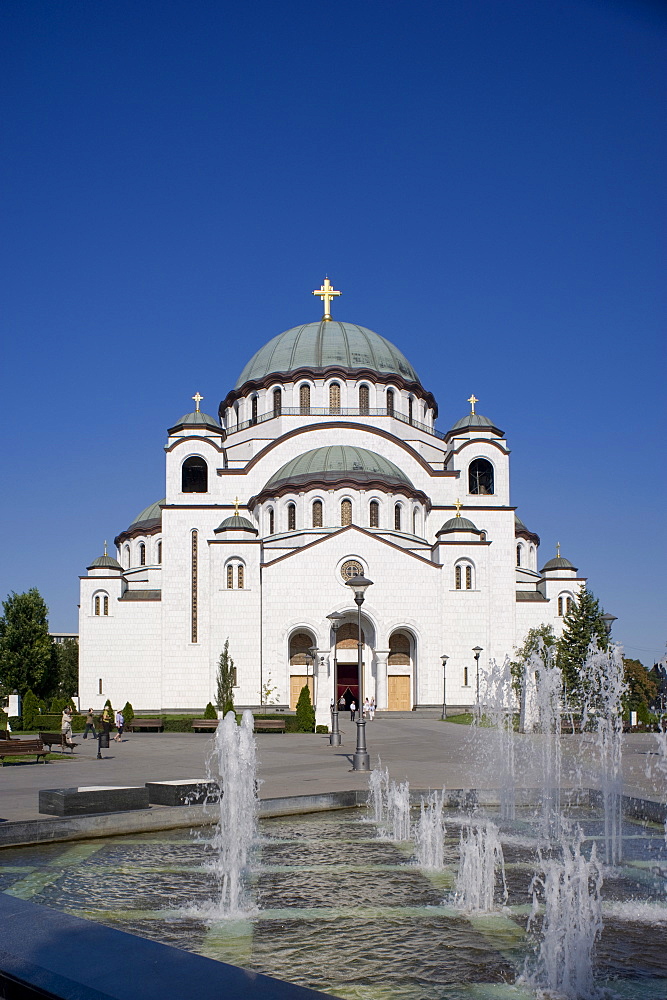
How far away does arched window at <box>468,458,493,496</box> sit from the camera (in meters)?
51.7

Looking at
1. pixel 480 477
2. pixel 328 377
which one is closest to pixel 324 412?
pixel 328 377

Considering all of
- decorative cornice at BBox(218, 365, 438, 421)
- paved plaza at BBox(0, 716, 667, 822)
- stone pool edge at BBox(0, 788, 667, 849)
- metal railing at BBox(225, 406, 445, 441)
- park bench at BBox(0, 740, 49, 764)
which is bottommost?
paved plaza at BBox(0, 716, 667, 822)

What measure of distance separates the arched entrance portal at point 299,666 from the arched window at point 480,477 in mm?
12948

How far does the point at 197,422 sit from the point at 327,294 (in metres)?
12.5

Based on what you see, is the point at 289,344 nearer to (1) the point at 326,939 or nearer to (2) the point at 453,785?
(2) the point at 453,785

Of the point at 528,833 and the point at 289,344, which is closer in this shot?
the point at 528,833

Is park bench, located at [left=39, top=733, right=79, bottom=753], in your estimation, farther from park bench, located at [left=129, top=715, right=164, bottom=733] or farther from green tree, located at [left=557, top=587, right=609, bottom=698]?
green tree, located at [left=557, top=587, right=609, bottom=698]

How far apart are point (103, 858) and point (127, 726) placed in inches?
1115

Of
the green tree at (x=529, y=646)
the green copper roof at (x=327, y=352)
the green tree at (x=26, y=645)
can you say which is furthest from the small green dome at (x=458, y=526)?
the green tree at (x=26, y=645)

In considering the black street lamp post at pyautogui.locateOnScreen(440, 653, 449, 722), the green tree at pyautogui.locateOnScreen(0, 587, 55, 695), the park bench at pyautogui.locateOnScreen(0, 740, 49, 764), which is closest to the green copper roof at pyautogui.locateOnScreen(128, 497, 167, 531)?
the green tree at pyautogui.locateOnScreen(0, 587, 55, 695)

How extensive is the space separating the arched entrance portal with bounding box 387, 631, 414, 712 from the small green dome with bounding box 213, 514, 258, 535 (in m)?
8.35

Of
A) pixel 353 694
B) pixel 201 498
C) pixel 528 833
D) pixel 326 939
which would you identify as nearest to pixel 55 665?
pixel 201 498

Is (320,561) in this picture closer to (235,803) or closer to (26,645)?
(26,645)

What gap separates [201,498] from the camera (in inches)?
1948
